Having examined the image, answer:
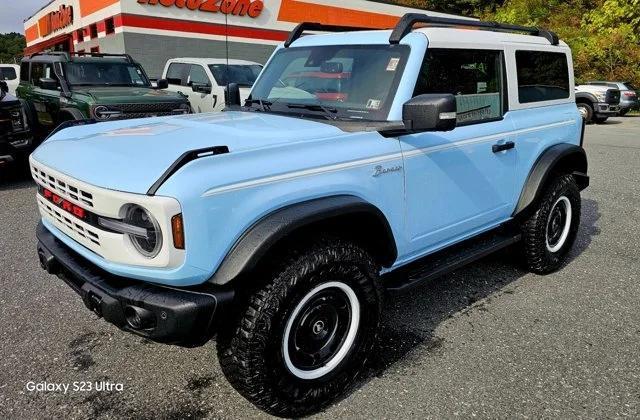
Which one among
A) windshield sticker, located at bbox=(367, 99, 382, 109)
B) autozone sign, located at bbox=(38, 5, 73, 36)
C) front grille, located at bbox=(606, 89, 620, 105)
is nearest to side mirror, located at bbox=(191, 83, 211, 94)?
windshield sticker, located at bbox=(367, 99, 382, 109)

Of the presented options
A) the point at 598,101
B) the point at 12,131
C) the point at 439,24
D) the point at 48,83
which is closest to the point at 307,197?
the point at 439,24

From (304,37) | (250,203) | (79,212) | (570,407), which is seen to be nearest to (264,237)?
(250,203)

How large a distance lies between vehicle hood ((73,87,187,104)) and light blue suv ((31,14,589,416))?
15.9 feet

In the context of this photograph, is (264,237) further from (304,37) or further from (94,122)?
(304,37)

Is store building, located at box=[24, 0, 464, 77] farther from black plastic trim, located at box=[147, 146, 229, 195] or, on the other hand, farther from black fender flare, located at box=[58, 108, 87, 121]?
black plastic trim, located at box=[147, 146, 229, 195]

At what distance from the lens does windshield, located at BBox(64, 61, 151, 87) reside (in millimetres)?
8695

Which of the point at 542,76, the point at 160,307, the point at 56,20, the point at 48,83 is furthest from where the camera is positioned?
the point at 56,20

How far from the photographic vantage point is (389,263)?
2830 mm

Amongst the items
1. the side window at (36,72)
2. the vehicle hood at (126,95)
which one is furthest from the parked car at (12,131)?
the side window at (36,72)

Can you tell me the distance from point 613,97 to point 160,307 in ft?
61.0

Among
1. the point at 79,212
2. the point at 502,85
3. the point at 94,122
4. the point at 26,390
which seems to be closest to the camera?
the point at 79,212

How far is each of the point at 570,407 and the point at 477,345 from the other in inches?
26.2

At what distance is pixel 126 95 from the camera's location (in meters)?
8.16

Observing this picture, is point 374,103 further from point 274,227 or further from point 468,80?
point 274,227
